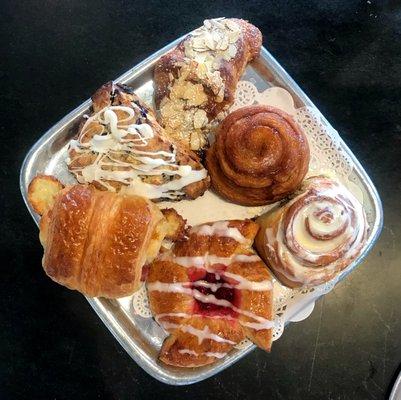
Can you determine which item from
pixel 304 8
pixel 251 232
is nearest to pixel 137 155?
pixel 251 232

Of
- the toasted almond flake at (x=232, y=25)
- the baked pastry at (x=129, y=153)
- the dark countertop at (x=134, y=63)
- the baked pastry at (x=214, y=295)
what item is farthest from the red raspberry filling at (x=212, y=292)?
the toasted almond flake at (x=232, y=25)

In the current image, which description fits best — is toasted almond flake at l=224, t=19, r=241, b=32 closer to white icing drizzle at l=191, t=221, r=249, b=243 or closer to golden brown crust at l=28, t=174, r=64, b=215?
white icing drizzle at l=191, t=221, r=249, b=243

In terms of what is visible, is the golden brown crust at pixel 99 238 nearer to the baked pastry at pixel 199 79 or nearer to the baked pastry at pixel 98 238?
the baked pastry at pixel 98 238

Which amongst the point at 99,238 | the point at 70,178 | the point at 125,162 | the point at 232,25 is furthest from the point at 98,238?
the point at 232,25

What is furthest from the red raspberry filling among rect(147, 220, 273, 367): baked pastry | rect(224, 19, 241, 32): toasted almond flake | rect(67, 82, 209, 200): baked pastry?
rect(224, 19, 241, 32): toasted almond flake

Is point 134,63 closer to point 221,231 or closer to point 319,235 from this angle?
point 221,231

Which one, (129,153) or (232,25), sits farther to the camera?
(232,25)

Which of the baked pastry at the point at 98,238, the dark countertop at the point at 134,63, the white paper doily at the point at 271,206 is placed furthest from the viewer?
the dark countertop at the point at 134,63
